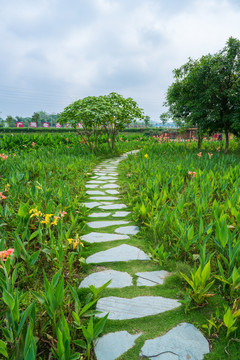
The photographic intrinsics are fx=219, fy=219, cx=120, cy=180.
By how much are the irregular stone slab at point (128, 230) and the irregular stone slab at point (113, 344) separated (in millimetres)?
1314

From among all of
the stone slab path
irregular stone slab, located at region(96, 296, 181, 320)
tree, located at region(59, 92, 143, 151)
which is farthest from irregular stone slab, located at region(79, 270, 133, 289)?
tree, located at region(59, 92, 143, 151)

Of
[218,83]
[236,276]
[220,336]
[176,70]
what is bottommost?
[220,336]

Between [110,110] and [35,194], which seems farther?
[110,110]

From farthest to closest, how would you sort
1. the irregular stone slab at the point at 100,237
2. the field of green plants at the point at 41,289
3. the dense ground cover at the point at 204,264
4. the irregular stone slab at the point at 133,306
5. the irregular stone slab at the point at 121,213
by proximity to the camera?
the irregular stone slab at the point at 121,213 < the irregular stone slab at the point at 100,237 < the irregular stone slab at the point at 133,306 < the dense ground cover at the point at 204,264 < the field of green plants at the point at 41,289

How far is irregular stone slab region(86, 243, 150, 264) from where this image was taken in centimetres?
200

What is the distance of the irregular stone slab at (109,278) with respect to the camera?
166 centimetres

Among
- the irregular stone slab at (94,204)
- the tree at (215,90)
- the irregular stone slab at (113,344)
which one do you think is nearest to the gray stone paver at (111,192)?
the irregular stone slab at (94,204)

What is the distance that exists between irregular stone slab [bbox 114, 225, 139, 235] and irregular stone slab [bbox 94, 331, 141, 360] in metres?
1.31

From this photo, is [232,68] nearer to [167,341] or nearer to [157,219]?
[157,219]

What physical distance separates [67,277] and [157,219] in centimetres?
104

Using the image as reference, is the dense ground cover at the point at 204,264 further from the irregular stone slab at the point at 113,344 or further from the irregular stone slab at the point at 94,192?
the irregular stone slab at the point at 94,192

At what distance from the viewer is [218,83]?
6.95 meters

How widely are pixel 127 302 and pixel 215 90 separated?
700 centimetres

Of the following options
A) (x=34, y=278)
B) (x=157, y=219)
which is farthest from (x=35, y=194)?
(x=157, y=219)
